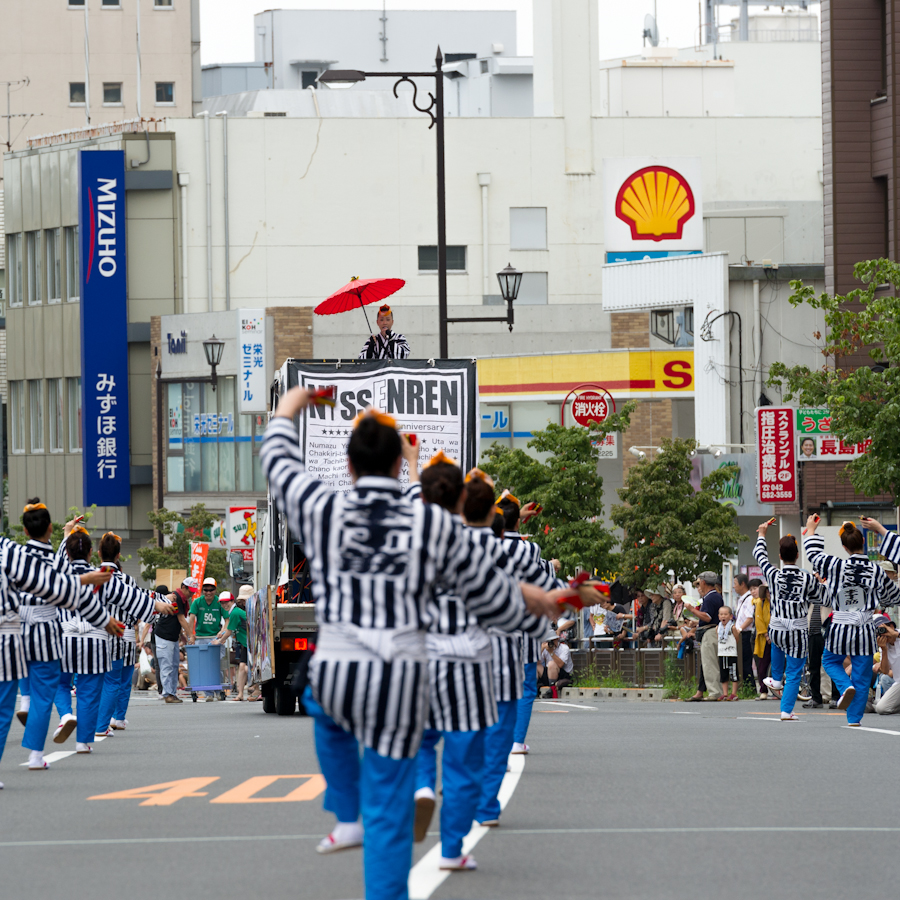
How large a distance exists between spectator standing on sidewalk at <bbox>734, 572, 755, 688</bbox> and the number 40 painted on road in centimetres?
1293

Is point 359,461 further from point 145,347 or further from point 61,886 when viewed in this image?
point 145,347

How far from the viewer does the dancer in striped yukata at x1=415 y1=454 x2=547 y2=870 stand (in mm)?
8234

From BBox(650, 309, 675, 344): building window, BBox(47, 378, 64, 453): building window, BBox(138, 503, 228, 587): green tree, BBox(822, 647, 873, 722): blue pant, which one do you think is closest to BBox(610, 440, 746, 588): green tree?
BBox(822, 647, 873, 722): blue pant

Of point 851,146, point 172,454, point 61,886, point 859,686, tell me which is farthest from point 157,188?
point 61,886

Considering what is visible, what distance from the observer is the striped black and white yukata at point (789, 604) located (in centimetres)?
1897

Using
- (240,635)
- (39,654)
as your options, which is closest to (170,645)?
(240,635)

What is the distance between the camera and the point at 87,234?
57406 mm

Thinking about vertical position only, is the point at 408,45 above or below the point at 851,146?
above

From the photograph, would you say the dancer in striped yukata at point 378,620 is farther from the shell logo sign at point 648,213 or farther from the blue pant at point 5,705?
the shell logo sign at point 648,213

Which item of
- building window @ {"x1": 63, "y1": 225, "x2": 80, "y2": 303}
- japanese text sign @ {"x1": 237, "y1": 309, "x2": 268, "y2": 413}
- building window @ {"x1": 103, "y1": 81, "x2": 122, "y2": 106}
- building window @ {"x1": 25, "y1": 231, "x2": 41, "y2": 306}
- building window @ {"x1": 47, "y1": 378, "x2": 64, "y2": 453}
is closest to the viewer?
japanese text sign @ {"x1": 237, "y1": 309, "x2": 268, "y2": 413}

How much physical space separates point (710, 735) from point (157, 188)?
4463 centimetres

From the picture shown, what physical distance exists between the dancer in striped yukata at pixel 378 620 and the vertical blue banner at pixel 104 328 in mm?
50966

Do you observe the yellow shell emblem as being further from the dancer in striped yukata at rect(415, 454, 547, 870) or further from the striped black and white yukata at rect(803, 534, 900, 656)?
the dancer in striped yukata at rect(415, 454, 547, 870)

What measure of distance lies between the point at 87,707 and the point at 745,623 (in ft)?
37.3
